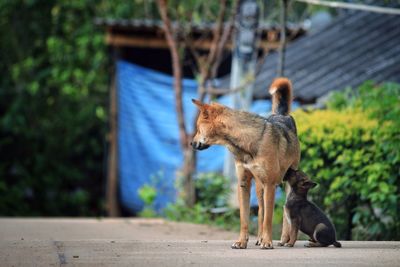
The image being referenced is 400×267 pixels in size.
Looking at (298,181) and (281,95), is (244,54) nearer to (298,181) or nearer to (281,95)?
(281,95)

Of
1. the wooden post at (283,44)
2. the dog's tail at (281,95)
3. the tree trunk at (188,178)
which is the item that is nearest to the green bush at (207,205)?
the tree trunk at (188,178)

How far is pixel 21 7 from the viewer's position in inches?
838

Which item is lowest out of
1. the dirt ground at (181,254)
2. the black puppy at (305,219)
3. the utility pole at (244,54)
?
the dirt ground at (181,254)

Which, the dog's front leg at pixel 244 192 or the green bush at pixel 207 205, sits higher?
the dog's front leg at pixel 244 192

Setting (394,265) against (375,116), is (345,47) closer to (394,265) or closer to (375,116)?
(375,116)

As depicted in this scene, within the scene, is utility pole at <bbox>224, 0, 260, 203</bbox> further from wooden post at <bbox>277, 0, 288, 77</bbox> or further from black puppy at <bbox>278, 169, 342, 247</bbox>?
black puppy at <bbox>278, 169, 342, 247</bbox>

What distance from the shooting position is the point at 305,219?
821 cm

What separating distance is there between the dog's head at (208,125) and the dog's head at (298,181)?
0.85 m

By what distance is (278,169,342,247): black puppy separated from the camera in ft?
26.7

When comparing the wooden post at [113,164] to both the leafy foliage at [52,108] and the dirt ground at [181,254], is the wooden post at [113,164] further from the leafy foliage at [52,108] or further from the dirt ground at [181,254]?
the dirt ground at [181,254]

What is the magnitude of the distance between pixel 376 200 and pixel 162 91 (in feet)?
24.8

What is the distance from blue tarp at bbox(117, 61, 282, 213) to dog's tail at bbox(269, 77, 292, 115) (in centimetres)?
759

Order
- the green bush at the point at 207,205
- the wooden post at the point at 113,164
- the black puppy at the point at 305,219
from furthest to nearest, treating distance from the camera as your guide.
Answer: the wooden post at the point at 113,164 → the green bush at the point at 207,205 → the black puppy at the point at 305,219

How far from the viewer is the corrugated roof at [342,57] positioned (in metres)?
15.1
